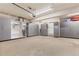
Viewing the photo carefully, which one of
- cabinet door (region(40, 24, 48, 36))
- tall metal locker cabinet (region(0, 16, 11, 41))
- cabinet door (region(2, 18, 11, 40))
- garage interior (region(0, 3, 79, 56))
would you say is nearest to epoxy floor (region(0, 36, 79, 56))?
garage interior (region(0, 3, 79, 56))

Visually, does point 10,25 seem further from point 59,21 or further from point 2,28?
point 59,21

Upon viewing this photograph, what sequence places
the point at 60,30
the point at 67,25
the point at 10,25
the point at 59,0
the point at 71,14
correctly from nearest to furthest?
the point at 59,0 → the point at 10,25 → the point at 71,14 → the point at 67,25 → the point at 60,30

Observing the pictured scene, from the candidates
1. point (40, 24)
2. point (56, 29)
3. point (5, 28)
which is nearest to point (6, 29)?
point (5, 28)

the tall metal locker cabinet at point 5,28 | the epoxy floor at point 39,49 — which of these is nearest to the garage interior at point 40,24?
the tall metal locker cabinet at point 5,28

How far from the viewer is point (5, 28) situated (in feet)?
22.5

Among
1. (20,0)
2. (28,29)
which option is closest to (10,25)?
(28,29)

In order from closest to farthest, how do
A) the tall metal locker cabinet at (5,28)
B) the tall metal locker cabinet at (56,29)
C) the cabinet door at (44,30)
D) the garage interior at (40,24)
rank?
the garage interior at (40,24) → the tall metal locker cabinet at (5,28) → the tall metal locker cabinet at (56,29) → the cabinet door at (44,30)

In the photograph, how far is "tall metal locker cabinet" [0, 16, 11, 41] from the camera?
6498mm

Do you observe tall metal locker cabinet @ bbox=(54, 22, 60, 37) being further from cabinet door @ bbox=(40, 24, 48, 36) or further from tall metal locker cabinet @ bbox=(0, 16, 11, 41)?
tall metal locker cabinet @ bbox=(0, 16, 11, 41)

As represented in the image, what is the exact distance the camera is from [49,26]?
34.2 ft

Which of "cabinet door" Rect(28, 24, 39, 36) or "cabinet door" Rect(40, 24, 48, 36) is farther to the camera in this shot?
"cabinet door" Rect(40, 24, 48, 36)

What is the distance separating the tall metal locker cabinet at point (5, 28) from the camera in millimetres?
6498

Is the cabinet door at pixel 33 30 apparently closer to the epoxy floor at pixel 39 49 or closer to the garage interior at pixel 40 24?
the garage interior at pixel 40 24

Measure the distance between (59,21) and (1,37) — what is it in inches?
225
